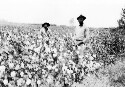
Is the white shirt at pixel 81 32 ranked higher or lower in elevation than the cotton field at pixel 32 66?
higher

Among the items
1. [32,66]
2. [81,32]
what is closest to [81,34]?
[81,32]

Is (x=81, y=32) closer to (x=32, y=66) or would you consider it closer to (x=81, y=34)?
(x=81, y=34)

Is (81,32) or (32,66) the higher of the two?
(81,32)

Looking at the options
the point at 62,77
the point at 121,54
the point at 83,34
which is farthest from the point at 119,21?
the point at 62,77

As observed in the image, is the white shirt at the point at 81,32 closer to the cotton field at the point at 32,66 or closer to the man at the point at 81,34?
the man at the point at 81,34

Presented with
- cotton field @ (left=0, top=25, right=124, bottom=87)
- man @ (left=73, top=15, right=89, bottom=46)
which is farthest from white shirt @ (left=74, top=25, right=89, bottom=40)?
cotton field @ (left=0, top=25, right=124, bottom=87)

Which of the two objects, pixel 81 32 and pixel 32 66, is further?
pixel 81 32

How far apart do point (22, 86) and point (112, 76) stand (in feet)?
11.6

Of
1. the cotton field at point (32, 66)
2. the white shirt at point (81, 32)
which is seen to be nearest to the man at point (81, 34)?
the white shirt at point (81, 32)

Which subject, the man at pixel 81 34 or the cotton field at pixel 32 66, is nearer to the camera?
the cotton field at pixel 32 66

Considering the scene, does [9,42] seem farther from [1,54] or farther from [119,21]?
[119,21]

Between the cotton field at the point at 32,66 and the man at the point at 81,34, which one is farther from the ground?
the man at the point at 81,34

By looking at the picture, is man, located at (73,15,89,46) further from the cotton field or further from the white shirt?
the cotton field

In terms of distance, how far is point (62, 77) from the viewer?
20.7 ft
